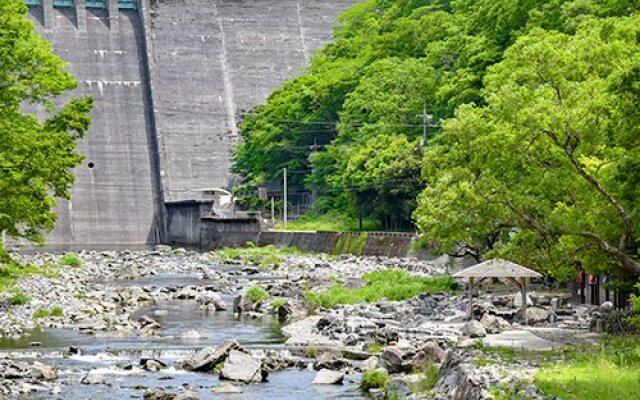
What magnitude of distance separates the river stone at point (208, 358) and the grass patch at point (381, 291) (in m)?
13.9

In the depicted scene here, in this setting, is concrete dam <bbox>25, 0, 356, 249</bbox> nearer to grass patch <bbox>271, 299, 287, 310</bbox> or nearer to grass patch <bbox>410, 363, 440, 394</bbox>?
grass patch <bbox>271, 299, 287, 310</bbox>

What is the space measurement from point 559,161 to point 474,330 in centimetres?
500

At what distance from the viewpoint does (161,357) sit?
3008cm

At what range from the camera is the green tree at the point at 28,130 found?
36.8 metres

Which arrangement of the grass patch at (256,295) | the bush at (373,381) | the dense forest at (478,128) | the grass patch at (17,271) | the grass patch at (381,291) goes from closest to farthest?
the dense forest at (478,128), the bush at (373,381), the grass patch at (381,291), the grass patch at (17,271), the grass patch at (256,295)

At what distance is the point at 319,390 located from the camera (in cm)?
2498

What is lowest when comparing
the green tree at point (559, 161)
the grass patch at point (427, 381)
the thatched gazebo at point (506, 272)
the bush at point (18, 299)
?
the bush at point (18, 299)

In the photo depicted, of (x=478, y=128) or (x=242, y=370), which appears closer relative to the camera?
(x=242, y=370)

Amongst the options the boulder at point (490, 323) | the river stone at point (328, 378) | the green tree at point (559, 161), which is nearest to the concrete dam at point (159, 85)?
the boulder at point (490, 323)

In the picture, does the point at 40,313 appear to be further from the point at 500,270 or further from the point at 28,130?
the point at 500,270

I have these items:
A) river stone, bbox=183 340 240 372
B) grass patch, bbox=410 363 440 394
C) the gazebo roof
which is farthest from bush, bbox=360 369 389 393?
the gazebo roof

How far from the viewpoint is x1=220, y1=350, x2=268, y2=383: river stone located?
1037 inches

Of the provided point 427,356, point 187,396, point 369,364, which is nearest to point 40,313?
point 369,364

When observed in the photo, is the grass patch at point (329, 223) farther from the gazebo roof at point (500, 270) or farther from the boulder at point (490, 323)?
the boulder at point (490, 323)
